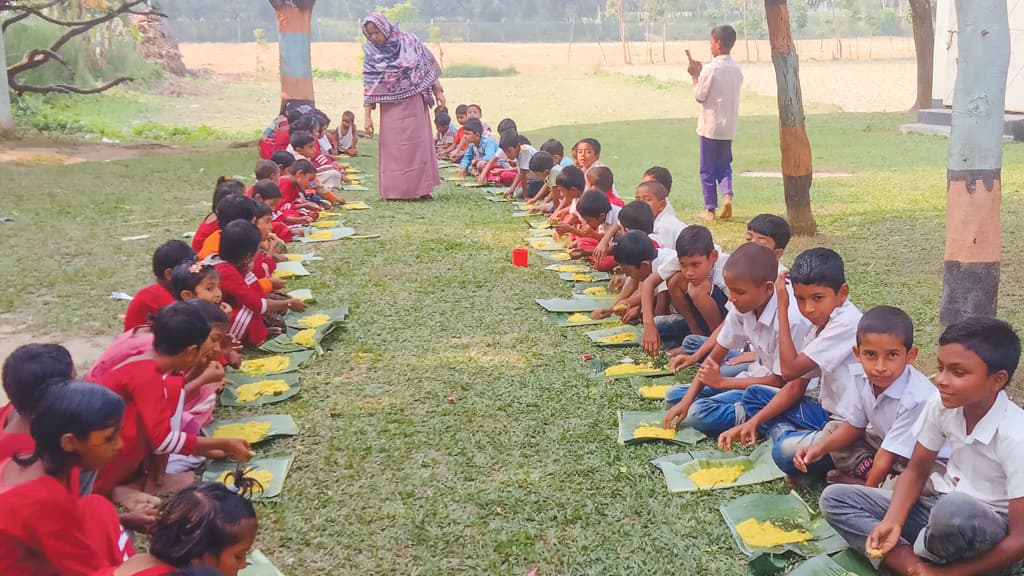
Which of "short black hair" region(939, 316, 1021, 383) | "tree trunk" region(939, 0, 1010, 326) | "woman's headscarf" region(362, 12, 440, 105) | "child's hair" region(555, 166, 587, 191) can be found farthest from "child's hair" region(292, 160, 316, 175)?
"short black hair" region(939, 316, 1021, 383)

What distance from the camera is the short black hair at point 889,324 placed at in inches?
100

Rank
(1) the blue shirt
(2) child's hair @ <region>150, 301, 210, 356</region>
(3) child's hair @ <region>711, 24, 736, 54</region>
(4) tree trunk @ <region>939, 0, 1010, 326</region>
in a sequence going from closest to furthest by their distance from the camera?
(2) child's hair @ <region>150, 301, 210, 356</region>
(4) tree trunk @ <region>939, 0, 1010, 326</region>
(3) child's hair @ <region>711, 24, 736, 54</region>
(1) the blue shirt

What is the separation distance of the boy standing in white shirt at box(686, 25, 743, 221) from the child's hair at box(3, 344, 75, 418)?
5507 millimetres

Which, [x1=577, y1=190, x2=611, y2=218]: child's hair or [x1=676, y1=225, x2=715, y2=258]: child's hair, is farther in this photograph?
[x1=577, y1=190, x2=611, y2=218]: child's hair

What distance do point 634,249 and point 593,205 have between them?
1.07 metres

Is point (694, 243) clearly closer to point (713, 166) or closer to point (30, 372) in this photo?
point (30, 372)

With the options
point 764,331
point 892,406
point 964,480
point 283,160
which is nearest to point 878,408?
point 892,406

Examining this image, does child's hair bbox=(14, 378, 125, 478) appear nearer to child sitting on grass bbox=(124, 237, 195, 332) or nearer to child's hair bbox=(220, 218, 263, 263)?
child sitting on grass bbox=(124, 237, 195, 332)

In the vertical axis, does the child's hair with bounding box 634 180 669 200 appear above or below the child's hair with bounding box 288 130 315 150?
below

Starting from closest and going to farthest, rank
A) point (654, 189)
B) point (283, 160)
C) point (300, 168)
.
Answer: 1. point (654, 189)
2. point (300, 168)
3. point (283, 160)

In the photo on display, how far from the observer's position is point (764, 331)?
330cm

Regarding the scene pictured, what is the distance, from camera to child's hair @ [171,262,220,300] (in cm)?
355

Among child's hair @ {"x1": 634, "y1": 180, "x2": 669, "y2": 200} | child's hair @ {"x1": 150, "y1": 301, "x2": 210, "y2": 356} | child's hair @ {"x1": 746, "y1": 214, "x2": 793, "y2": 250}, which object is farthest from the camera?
child's hair @ {"x1": 634, "y1": 180, "x2": 669, "y2": 200}

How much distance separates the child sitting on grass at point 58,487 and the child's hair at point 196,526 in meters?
0.27
